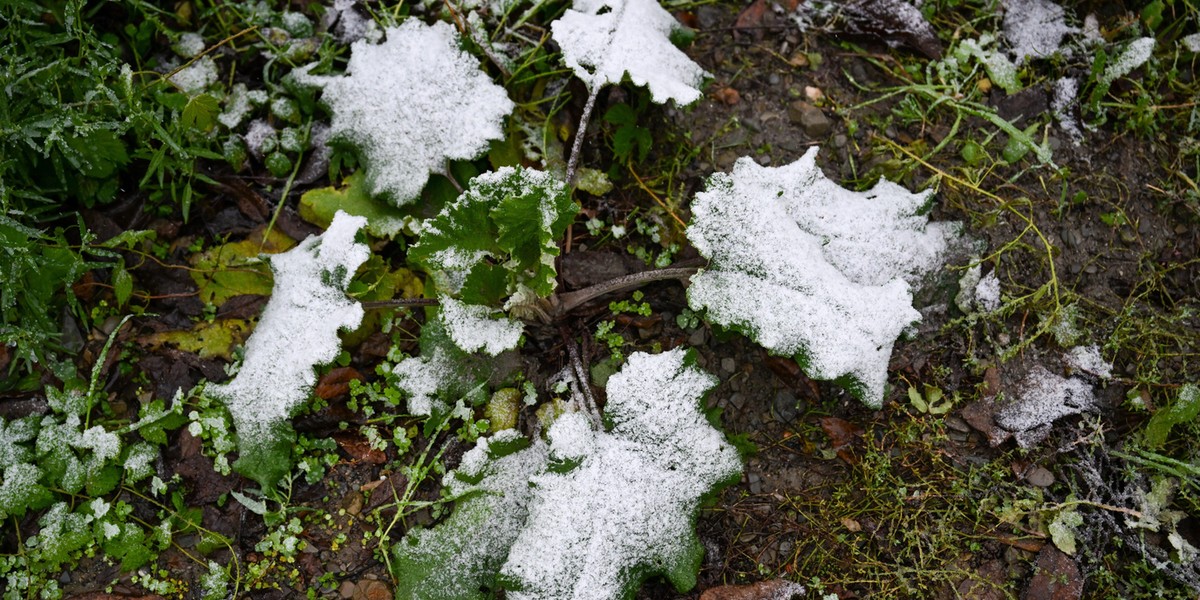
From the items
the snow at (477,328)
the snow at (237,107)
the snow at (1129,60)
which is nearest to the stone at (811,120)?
the snow at (1129,60)

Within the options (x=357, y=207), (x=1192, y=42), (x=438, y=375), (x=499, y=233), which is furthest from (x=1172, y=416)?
(x=357, y=207)

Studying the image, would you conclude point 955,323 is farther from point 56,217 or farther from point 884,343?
point 56,217

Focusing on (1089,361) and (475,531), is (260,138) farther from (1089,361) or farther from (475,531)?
(1089,361)

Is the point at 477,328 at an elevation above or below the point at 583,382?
above

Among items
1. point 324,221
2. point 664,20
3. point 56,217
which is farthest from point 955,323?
point 56,217

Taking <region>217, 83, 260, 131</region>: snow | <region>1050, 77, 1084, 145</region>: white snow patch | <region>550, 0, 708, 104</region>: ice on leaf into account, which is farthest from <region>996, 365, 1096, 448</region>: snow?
<region>217, 83, 260, 131</region>: snow

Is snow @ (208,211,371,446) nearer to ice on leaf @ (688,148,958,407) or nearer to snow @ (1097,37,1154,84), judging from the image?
ice on leaf @ (688,148,958,407)
